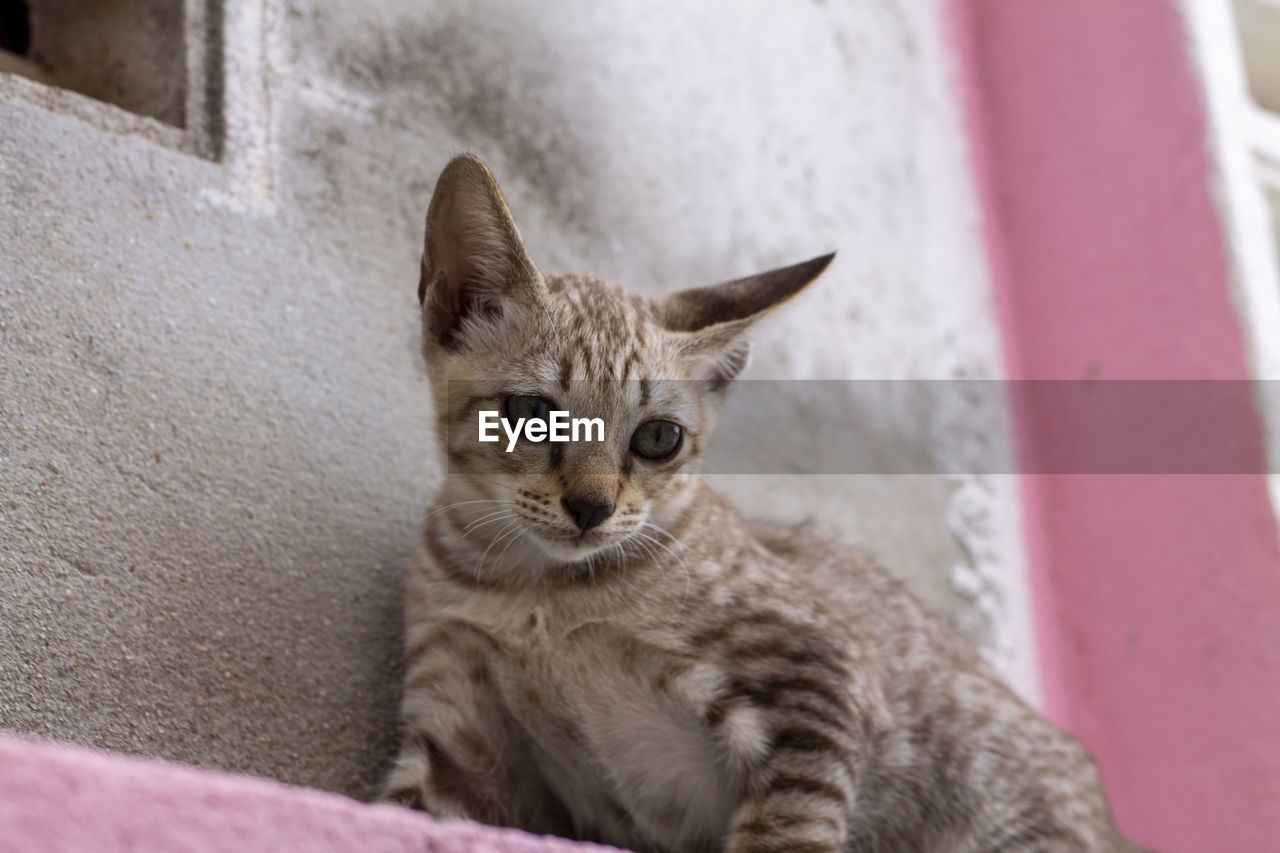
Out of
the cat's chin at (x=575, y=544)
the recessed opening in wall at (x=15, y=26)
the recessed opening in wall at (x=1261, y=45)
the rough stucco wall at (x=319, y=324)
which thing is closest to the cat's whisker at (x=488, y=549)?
the cat's chin at (x=575, y=544)

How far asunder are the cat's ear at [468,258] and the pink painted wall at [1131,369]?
2175 millimetres

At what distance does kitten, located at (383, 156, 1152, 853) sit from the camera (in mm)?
1802

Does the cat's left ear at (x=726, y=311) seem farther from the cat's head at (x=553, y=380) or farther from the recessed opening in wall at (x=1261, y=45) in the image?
the recessed opening in wall at (x=1261, y=45)

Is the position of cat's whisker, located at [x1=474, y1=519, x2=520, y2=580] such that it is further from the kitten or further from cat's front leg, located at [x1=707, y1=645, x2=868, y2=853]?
cat's front leg, located at [x1=707, y1=645, x2=868, y2=853]

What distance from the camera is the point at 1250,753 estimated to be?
2783mm

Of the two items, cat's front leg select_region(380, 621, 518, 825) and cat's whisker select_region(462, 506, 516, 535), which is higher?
Answer: cat's whisker select_region(462, 506, 516, 535)

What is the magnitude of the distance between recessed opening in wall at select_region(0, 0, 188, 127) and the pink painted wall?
9.13 ft

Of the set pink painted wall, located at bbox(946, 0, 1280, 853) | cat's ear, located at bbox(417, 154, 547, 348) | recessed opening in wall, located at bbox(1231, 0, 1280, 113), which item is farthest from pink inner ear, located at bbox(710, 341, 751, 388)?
recessed opening in wall, located at bbox(1231, 0, 1280, 113)

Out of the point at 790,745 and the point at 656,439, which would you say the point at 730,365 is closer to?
the point at 656,439

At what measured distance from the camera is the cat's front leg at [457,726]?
1.88 metres

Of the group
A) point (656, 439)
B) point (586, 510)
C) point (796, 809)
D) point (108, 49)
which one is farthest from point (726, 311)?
point (108, 49)

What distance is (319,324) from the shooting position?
2.13 m

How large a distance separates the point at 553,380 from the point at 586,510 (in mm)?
256

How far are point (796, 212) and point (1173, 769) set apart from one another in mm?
1967
